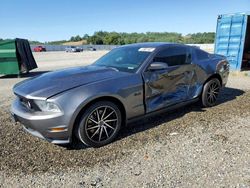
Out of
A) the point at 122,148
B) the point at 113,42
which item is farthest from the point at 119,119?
the point at 113,42

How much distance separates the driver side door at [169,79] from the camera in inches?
167

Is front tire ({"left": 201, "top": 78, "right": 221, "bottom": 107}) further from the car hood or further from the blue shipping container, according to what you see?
the blue shipping container

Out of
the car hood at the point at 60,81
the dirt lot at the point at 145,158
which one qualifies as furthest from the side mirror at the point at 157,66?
the dirt lot at the point at 145,158

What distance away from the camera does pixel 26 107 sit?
358 centimetres

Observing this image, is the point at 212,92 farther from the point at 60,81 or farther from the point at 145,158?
the point at 60,81

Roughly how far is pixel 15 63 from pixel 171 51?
9708 millimetres

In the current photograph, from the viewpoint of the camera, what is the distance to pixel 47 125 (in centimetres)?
330

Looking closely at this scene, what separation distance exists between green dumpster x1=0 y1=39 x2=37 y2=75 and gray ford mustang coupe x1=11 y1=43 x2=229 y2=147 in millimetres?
8675

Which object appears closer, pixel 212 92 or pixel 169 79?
pixel 169 79

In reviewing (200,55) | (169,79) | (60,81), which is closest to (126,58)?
(169,79)

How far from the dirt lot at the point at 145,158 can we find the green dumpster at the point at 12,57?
816 centimetres

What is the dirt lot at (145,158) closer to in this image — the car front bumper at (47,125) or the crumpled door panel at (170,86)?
the car front bumper at (47,125)

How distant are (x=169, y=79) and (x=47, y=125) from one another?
93.5 inches

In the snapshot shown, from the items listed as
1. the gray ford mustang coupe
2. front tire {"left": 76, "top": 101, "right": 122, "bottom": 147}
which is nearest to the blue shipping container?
the gray ford mustang coupe
